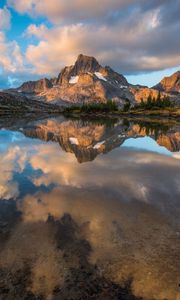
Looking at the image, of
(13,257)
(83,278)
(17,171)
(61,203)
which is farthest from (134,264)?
(17,171)

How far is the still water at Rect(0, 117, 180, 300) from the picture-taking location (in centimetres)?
1014

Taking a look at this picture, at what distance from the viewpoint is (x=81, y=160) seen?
3506cm

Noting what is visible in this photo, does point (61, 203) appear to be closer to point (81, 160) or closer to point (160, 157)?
point (81, 160)

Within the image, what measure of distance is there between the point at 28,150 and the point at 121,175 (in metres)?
19.3

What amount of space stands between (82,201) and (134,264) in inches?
322

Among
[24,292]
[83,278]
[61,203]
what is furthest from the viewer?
[61,203]

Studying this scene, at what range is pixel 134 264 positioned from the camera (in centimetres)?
1149

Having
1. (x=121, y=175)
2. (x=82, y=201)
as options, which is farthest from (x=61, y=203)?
(x=121, y=175)

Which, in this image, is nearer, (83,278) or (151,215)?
(83,278)

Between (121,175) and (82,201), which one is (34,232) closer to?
(82,201)

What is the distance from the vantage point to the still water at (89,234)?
33.3 feet

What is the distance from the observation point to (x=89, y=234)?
46.2 feet

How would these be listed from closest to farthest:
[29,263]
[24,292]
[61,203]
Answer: [24,292], [29,263], [61,203]

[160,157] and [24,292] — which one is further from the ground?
[24,292]
